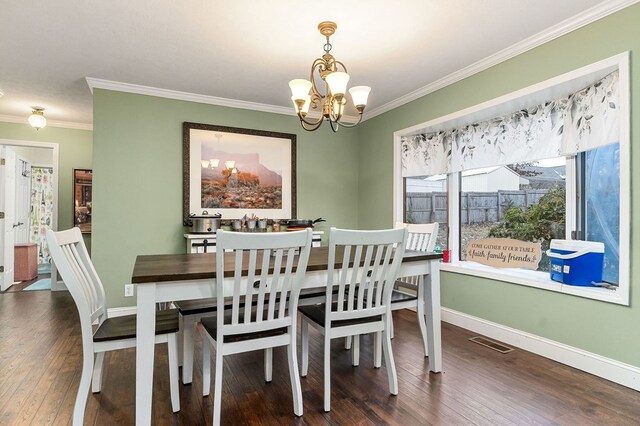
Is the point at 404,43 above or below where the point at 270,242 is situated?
above

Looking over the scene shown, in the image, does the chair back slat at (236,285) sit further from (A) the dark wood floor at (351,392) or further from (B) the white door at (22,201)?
(B) the white door at (22,201)

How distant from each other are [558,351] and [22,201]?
7308 mm

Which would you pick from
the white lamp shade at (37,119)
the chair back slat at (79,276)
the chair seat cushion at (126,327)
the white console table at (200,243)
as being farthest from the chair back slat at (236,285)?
the white lamp shade at (37,119)

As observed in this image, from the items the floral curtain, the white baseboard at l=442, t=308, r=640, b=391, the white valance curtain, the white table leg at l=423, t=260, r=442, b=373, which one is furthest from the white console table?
the floral curtain

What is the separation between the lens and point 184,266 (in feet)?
6.49

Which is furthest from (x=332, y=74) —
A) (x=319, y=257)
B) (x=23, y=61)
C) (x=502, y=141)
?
(x=23, y=61)

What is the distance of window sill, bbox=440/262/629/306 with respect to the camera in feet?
7.75

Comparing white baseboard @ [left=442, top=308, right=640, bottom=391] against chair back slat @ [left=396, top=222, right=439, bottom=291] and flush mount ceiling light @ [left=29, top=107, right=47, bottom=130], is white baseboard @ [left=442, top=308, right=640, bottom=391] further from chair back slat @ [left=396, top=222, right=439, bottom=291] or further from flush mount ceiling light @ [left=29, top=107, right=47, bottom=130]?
flush mount ceiling light @ [left=29, top=107, right=47, bottom=130]

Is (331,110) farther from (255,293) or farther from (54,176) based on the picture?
(54,176)

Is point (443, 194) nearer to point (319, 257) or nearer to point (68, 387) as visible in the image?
point (319, 257)

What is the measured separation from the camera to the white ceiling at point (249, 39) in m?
2.31

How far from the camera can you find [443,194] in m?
3.90

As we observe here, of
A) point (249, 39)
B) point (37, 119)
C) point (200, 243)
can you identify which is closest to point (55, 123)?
point (37, 119)

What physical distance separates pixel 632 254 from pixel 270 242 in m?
2.25
